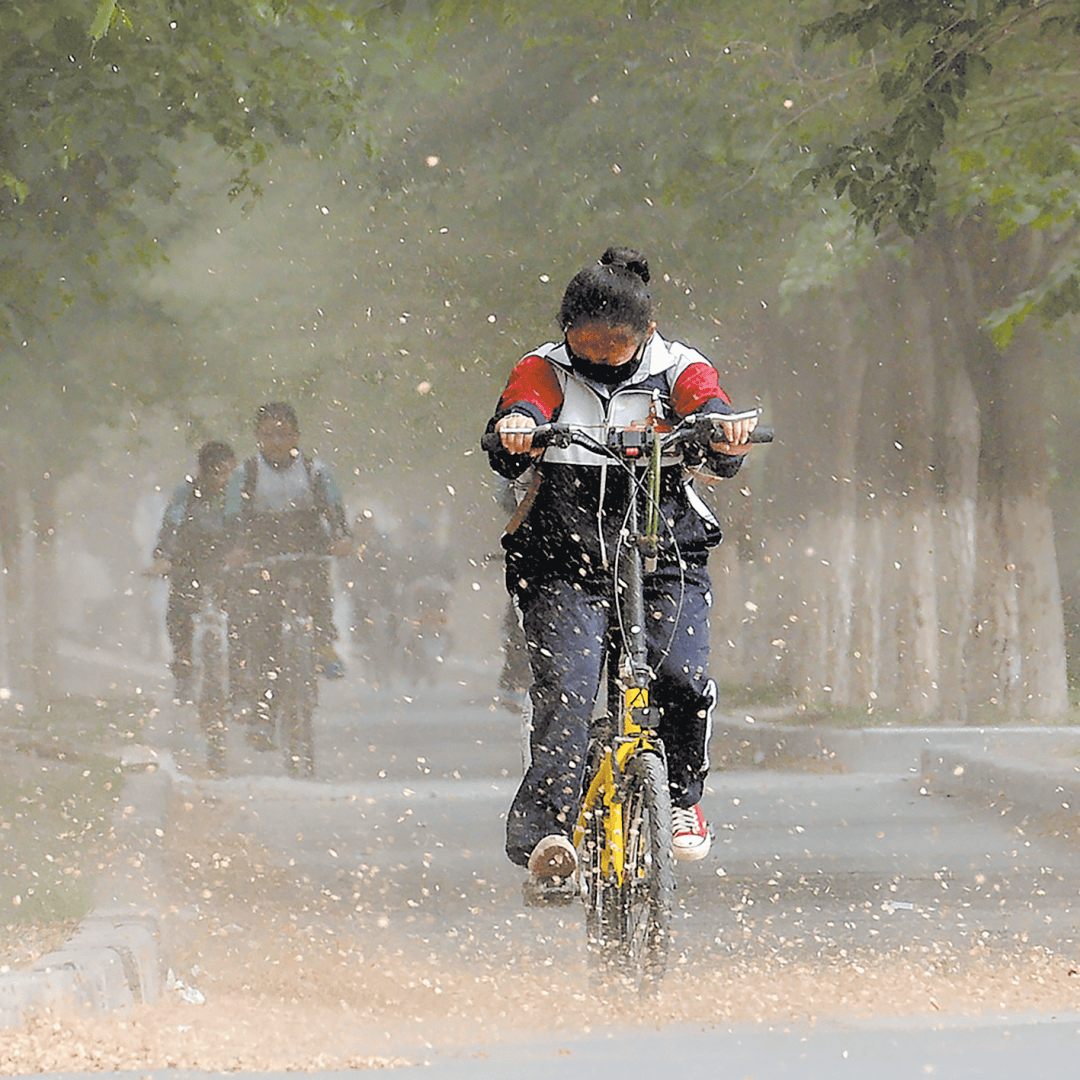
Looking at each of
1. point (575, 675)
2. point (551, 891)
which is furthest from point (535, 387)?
point (551, 891)

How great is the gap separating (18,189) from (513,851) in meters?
5.20

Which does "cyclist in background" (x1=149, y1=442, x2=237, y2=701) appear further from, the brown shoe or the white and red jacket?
the brown shoe

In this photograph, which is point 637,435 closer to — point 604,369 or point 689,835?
point 604,369

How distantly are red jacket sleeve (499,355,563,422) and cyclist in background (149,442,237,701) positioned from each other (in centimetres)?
409

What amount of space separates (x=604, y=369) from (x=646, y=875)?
1476 mm

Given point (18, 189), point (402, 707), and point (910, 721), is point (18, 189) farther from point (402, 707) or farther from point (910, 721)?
point (402, 707)

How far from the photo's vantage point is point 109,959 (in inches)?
239

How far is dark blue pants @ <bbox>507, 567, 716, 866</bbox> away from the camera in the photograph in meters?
5.56

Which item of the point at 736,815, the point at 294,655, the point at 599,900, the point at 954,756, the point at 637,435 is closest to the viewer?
the point at 637,435

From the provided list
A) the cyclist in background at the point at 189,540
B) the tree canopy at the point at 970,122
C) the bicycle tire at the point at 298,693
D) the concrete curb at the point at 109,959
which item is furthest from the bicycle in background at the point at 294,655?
the tree canopy at the point at 970,122

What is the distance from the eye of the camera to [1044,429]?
14492 millimetres

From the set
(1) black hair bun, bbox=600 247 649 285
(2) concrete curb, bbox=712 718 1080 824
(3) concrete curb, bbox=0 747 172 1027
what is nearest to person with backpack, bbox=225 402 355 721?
(3) concrete curb, bbox=0 747 172 1027

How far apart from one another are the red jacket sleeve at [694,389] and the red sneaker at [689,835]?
1234mm

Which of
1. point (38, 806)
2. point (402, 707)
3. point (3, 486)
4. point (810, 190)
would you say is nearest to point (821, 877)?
point (38, 806)
